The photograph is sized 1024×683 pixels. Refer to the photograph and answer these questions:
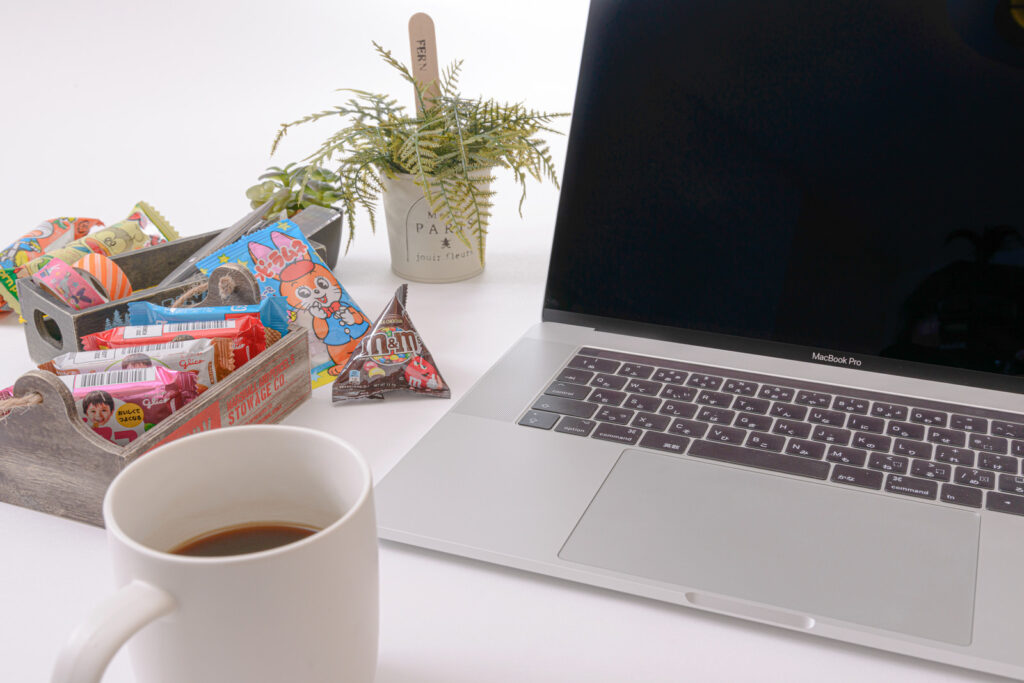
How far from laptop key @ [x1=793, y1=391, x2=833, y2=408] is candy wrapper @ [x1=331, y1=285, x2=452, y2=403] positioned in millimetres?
323

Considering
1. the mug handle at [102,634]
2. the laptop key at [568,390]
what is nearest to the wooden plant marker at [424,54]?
the laptop key at [568,390]

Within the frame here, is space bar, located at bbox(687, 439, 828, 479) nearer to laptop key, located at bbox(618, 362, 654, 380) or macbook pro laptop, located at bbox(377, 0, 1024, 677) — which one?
macbook pro laptop, located at bbox(377, 0, 1024, 677)

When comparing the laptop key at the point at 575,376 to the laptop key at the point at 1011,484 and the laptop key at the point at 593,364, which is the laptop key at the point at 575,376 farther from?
the laptop key at the point at 1011,484

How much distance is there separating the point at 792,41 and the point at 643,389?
34 centimetres

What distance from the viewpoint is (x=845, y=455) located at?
0.66 meters

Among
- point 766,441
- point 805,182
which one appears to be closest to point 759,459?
point 766,441

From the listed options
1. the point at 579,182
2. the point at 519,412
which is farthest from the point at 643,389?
the point at 579,182

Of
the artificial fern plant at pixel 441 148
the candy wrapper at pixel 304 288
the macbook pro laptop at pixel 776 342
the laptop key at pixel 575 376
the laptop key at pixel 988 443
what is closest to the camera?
the macbook pro laptop at pixel 776 342

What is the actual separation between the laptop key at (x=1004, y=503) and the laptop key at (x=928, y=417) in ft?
0.30

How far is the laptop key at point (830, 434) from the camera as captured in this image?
2.21ft

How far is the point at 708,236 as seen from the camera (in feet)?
2.63

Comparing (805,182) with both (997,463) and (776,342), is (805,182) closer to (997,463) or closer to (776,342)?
(776,342)

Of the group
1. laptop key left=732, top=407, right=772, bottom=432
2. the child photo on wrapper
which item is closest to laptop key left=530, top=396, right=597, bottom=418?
laptop key left=732, top=407, right=772, bottom=432

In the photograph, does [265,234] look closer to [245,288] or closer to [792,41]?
[245,288]
